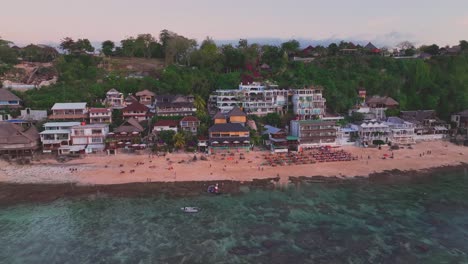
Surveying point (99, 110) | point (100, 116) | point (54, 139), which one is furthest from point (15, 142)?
point (99, 110)

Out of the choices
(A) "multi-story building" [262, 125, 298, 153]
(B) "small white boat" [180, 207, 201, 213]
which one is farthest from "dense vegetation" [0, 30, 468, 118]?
(B) "small white boat" [180, 207, 201, 213]

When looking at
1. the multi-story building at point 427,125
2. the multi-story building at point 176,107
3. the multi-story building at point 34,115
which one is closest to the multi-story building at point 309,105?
the multi-story building at point 427,125

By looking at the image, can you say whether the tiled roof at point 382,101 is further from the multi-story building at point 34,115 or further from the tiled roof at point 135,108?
the multi-story building at point 34,115

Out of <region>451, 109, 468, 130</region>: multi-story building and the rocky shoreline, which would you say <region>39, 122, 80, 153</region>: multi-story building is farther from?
<region>451, 109, 468, 130</region>: multi-story building

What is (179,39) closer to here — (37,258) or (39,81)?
(39,81)

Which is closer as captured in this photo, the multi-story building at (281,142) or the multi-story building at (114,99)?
the multi-story building at (281,142)

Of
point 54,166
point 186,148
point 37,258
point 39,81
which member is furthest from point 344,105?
point 39,81
